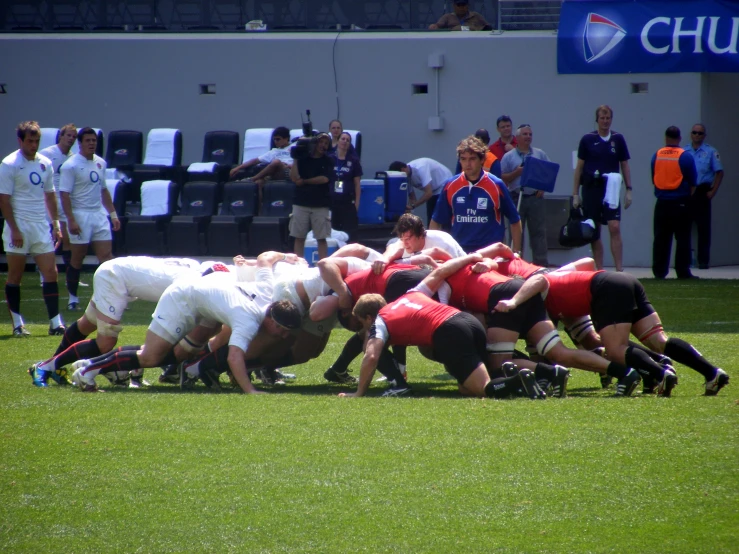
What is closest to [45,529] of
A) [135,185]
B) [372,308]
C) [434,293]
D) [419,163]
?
[372,308]

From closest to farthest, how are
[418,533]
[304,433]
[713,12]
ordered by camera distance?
[418,533] → [304,433] → [713,12]

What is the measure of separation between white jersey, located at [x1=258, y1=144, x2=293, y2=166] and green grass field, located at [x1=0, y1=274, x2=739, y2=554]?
10009 mm

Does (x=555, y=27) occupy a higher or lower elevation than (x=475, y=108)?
higher

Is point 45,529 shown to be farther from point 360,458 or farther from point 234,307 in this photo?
point 234,307

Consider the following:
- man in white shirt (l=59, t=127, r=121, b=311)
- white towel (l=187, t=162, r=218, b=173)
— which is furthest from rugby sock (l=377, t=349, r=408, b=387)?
white towel (l=187, t=162, r=218, b=173)

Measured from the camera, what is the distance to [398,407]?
6777 millimetres

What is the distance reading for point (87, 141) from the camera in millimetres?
11656

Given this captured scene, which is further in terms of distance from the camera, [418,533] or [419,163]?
[419,163]

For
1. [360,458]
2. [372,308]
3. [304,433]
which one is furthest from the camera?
[372,308]

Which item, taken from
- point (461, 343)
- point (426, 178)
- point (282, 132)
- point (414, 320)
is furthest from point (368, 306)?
point (282, 132)

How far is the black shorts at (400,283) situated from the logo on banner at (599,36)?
9706mm

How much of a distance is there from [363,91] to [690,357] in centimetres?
1179

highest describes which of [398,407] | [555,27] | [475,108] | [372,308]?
[555,27]

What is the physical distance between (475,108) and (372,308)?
35.2 ft
